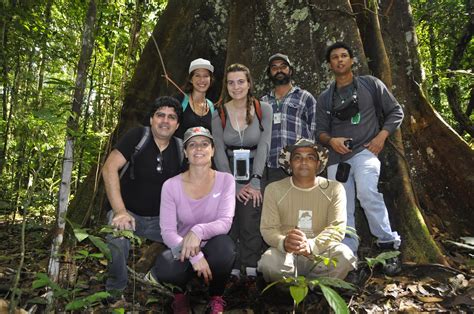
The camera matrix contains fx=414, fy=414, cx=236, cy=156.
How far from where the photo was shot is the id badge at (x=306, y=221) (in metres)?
3.89

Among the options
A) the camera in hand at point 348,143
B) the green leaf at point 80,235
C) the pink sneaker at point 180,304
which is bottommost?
the pink sneaker at point 180,304

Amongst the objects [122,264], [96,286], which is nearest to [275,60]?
[122,264]

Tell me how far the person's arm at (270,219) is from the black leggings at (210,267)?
0.36 meters

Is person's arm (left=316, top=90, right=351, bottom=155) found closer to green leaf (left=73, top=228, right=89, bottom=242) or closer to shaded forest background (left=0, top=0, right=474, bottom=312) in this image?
shaded forest background (left=0, top=0, right=474, bottom=312)

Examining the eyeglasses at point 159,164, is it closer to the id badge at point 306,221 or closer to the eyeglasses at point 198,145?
the eyeglasses at point 198,145

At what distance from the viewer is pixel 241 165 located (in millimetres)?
4246

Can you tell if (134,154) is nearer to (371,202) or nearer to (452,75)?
(371,202)

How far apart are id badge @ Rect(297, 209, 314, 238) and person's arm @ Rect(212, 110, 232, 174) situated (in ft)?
2.94

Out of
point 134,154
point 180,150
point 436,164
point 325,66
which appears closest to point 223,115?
point 180,150

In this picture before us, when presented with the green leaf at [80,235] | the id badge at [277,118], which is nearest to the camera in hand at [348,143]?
the id badge at [277,118]

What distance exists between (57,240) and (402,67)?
5.58 metres

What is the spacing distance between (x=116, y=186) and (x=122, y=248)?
0.57 m

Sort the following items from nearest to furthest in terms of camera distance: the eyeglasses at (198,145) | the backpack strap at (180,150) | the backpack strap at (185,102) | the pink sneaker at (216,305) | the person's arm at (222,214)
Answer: the pink sneaker at (216,305) → the person's arm at (222,214) → the eyeglasses at (198,145) → the backpack strap at (180,150) → the backpack strap at (185,102)

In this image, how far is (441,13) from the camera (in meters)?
8.93
